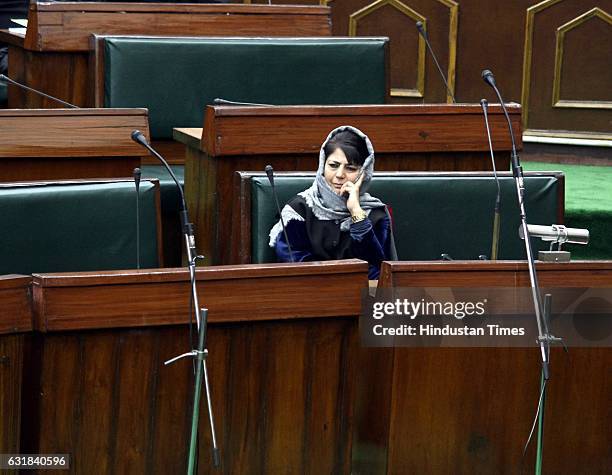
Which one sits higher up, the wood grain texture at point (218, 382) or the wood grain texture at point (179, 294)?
the wood grain texture at point (179, 294)

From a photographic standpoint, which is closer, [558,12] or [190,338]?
[190,338]

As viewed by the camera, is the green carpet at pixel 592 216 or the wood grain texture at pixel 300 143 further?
the green carpet at pixel 592 216

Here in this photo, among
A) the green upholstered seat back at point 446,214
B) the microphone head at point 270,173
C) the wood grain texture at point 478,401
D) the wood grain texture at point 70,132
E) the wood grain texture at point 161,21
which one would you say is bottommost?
the wood grain texture at point 478,401

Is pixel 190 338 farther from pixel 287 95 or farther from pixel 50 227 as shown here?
pixel 287 95

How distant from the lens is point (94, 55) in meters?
3.20

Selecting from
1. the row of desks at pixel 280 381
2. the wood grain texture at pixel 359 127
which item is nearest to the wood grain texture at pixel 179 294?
the row of desks at pixel 280 381

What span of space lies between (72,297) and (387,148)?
3.96 feet

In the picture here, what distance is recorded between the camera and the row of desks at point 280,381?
70.7 inches

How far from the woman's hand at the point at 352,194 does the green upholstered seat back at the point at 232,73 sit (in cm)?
79

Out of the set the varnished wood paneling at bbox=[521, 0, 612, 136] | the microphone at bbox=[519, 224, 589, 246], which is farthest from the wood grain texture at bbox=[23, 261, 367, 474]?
the varnished wood paneling at bbox=[521, 0, 612, 136]

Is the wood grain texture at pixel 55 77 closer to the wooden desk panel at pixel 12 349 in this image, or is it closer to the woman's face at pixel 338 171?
the woman's face at pixel 338 171

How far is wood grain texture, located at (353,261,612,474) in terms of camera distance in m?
1.98

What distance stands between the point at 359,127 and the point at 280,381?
3.29ft

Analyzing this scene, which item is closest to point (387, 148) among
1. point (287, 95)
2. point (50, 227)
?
point (287, 95)
